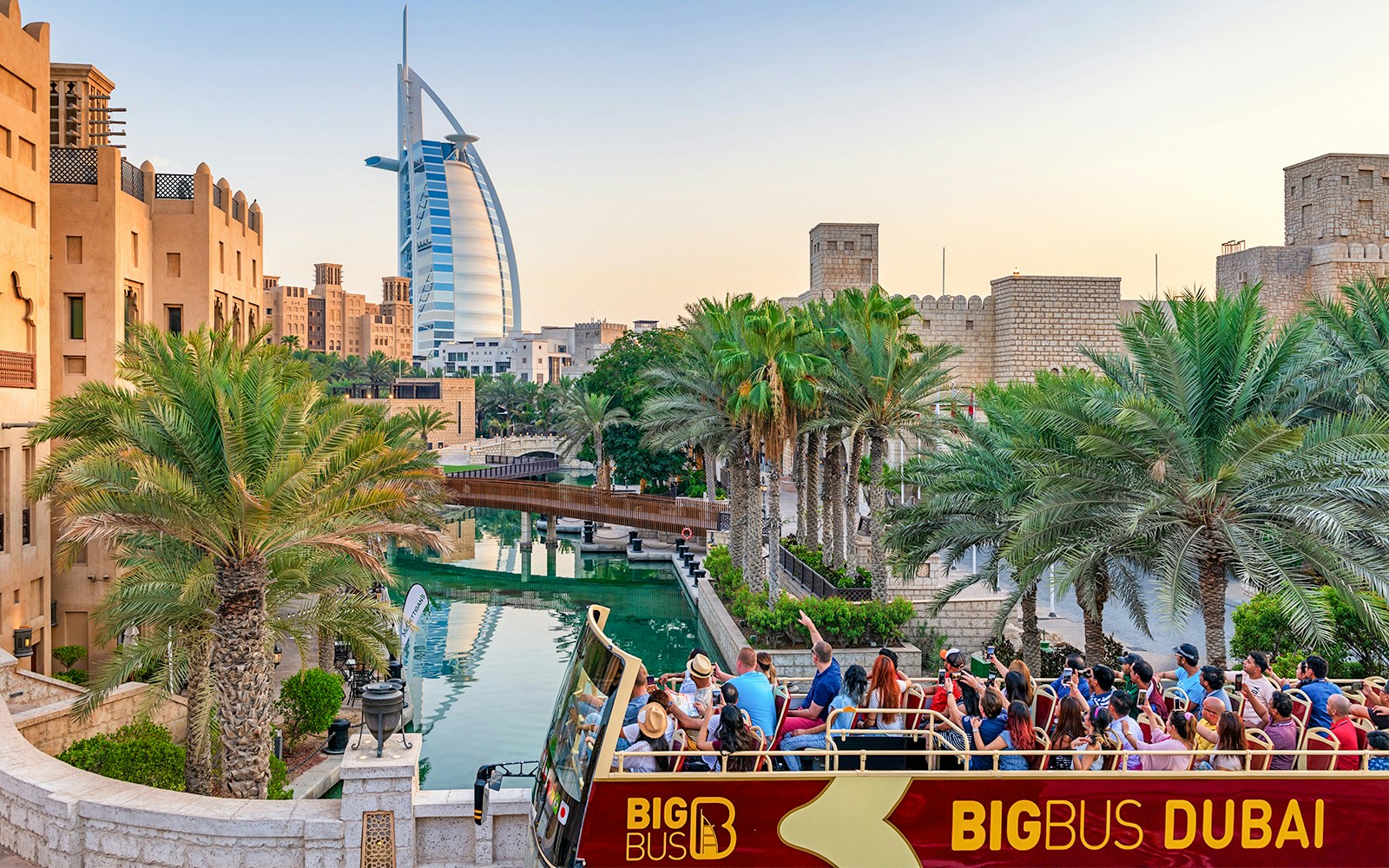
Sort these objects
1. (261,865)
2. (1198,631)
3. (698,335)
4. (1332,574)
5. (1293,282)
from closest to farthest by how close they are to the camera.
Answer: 1. (261,865)
2. (1332,574)
3. (1198,631)
4. (698,335)
5. (1293,282)

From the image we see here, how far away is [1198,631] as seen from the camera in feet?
82.6

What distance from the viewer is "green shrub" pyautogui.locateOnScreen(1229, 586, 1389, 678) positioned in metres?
16.1

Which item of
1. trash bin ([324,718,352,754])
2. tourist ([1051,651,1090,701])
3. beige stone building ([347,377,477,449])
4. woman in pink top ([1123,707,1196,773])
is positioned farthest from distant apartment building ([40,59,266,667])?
beige stone building ([347,377,477,449])

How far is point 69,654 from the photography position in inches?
834

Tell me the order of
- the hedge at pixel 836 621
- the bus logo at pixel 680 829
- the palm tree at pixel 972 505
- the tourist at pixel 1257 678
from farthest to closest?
the hedge at pixel 836 621 → the palm tree at pixel 972 505 → the tourist at pixel 1257 678 → the bus logo at pixel 680 829

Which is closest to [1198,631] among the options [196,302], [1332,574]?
[1332,574]

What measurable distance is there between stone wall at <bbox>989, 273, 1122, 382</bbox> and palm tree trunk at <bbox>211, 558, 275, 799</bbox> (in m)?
34.1

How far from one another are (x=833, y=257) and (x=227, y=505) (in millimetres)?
34726

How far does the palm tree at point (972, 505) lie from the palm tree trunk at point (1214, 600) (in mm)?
3957

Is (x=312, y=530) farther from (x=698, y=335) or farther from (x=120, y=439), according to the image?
(x=698, y=335)

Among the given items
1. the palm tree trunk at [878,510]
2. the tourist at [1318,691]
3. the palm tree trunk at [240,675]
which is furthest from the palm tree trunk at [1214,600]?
the palm tree trunk at [240,675]

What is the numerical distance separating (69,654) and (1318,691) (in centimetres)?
2198

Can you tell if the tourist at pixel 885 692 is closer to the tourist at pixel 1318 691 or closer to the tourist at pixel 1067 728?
the tourist at pixel 1067 728

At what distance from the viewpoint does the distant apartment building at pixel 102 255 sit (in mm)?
22828
